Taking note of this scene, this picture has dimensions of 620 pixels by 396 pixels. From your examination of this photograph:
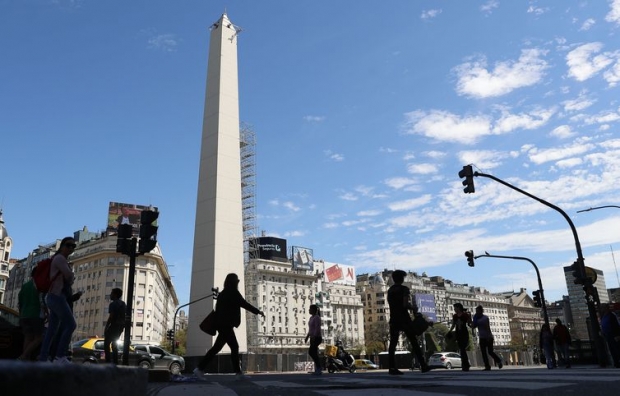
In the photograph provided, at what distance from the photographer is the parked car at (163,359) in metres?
21.6

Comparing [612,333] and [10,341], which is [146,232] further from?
[612,333]

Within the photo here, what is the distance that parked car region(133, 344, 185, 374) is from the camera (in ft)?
71.0

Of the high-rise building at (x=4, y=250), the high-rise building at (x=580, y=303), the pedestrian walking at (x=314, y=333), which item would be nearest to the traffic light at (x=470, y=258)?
the pedestrian walking at (x=314, y=333)

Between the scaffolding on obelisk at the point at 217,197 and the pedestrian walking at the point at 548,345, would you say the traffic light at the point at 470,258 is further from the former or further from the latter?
the scaffolding on obelisk at the point at 217,197

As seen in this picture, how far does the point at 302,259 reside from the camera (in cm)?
11962

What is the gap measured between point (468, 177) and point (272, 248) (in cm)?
9854

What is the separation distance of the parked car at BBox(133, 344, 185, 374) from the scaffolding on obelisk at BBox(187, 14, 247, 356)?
1264cm

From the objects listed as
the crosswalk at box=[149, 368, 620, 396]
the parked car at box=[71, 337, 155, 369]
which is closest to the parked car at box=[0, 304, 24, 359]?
the crosswalk at box=[149, 368, 620, 396]

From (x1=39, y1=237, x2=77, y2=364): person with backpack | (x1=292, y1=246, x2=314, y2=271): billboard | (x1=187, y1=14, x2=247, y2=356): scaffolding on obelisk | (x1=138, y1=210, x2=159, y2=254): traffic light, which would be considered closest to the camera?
(x1=39, y1=237, x2=77, y2=364): person with backpack

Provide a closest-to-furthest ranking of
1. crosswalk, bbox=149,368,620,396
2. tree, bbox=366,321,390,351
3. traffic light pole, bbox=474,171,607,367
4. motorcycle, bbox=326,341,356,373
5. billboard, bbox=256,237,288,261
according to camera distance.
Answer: crosswalk, bbox=149,368,620,396 < traffic light pole, bbox=474,171,607,367 < motorcycle, bbox=326,341,356,373 < billboard, bbox=256,237,288,261 < tree, bbox=366,321,390,351

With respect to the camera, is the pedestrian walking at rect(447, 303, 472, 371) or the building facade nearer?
the pedestrian walking at rect(447, 303, 472, 371)

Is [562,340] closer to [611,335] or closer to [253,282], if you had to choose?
[611,335]

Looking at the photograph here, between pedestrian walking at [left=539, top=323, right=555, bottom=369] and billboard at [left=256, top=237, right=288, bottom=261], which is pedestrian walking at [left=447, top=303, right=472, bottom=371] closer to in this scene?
pedestrian walking at [left=539, top=323, right=555, bottom=369]

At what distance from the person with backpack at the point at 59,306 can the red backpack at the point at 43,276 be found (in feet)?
0.23
